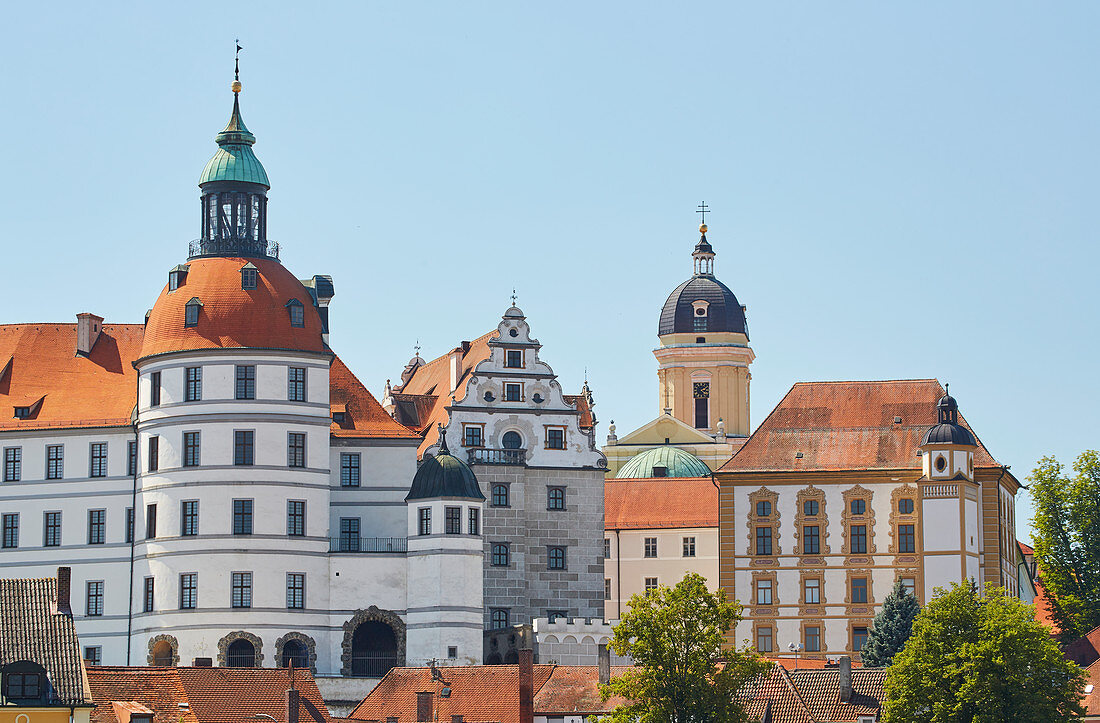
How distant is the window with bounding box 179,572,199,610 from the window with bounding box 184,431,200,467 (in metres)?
4.69

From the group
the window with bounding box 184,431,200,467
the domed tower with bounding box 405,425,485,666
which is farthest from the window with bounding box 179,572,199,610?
the domed tower with bounding box 405,425,485,666

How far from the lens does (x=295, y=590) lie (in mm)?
110625

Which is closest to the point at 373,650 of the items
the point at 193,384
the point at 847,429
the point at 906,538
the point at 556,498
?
the point at 556,498

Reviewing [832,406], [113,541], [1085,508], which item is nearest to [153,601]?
[113,541]

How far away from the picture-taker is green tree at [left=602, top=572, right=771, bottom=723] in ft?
279

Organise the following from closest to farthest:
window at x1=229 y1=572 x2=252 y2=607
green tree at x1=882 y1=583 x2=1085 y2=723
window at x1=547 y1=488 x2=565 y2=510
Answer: green tree at x1=882 y1=583 x2=1085 y2=723, window at x1=229 y1=572 x2=252 y2=607, window at x1=547 y1=488 x2=565 y2=510

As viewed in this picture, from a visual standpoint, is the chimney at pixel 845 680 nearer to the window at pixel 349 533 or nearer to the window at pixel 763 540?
the window at pixel 763 540

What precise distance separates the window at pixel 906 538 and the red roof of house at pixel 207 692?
31674 mm

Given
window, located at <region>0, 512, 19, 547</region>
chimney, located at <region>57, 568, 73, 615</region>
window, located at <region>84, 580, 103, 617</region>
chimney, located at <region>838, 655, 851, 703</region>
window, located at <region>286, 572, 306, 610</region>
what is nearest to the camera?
chimney, located at <region>57, 568, 73, 615</region>

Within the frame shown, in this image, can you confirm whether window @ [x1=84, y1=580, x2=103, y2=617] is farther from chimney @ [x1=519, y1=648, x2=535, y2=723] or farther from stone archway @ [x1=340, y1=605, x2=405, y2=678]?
chimney @ [x1=519, y1=648, x2=535, y2=723]

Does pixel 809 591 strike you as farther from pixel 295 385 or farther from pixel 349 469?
pixel 295 385

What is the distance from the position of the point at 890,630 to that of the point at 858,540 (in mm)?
8415

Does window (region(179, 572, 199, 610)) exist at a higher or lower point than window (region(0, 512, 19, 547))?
lower

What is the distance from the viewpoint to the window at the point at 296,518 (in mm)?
110688
